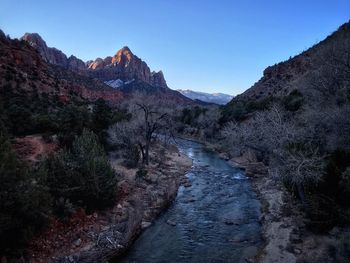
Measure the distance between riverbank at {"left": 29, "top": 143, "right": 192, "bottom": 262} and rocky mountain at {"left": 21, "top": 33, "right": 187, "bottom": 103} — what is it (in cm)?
12186

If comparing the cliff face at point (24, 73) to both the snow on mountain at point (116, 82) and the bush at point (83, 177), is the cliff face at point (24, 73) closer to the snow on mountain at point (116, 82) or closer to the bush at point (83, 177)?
the bush at point (83, 177)

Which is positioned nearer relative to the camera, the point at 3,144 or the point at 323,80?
the point at 3,144

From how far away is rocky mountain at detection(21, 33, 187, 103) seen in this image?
14607cm

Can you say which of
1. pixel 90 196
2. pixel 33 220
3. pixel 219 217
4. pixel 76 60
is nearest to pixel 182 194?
pixel 219 217

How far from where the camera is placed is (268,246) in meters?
A: 13.8

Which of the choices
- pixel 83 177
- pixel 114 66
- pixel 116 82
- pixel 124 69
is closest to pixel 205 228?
pixel 83 177

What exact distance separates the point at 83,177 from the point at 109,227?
284 centimetres

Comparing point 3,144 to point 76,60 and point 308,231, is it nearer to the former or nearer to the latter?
point 308,231

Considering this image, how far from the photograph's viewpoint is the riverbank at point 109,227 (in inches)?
456

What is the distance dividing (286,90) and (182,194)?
41388 mm

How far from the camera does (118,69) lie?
171 metres

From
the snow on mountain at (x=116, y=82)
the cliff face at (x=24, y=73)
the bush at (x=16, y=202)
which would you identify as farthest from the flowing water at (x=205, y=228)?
the snow on mountain at (x=116, y=82)

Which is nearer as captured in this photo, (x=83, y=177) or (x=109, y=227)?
(x=109, y=227)

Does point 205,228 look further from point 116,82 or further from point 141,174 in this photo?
point 116,82
